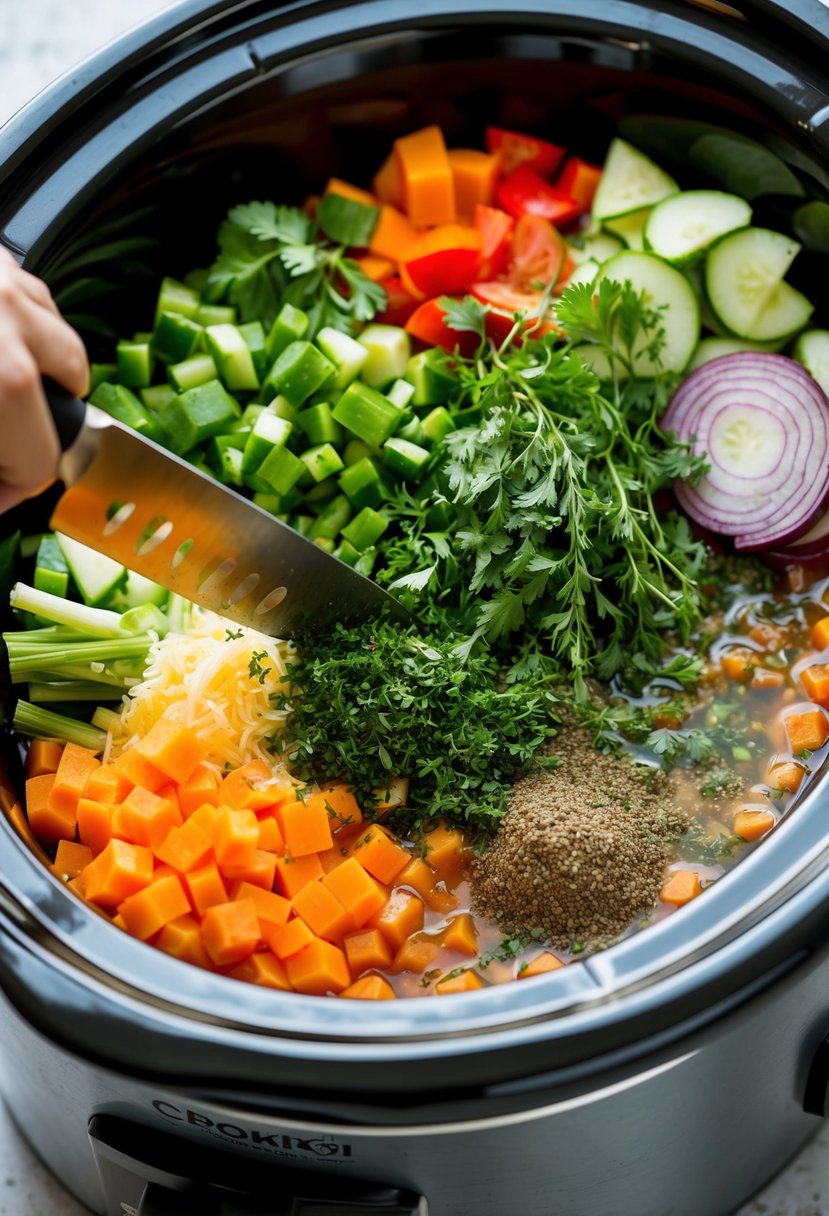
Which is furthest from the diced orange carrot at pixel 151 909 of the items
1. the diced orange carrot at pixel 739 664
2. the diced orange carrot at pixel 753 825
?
the diced orange carrot at pixel 739 664


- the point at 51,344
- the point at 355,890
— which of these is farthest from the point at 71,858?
the point at 51,344

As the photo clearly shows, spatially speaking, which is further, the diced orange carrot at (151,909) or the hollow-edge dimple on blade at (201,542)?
the diced orange carrot at (151,909)

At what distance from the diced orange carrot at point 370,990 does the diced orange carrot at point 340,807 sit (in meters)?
0.22

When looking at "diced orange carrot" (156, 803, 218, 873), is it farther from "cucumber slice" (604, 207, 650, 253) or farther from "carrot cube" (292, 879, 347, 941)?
"cucumber slice" (604, 207, 650, 253)

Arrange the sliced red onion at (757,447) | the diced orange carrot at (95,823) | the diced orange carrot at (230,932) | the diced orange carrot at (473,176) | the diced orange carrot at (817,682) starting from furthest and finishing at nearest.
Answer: the diced orange carrot at (473,176) → the sliced red onion at (757,447) → the diced orange carrot at (817,682) → the diced orange carrot at (95,823) → the diced orange carrot at (230,932)

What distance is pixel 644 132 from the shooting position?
207 cm

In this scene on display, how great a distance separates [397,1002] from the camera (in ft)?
4.00

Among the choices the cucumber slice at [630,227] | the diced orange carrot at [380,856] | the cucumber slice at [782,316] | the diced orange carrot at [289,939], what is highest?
the cucumber slice at [630,227]

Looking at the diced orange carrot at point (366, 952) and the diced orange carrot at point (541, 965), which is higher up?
the diced orange carrot at point (541, 965)

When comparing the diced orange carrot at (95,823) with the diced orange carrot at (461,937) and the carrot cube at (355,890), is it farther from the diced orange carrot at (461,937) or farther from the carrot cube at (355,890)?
the diced orange carrot at (461,937)

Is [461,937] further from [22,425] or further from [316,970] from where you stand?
[22,425]

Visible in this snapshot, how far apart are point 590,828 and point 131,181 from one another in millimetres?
1203

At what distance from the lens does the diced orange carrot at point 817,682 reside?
177 cm

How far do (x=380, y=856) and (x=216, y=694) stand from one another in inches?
13.0
